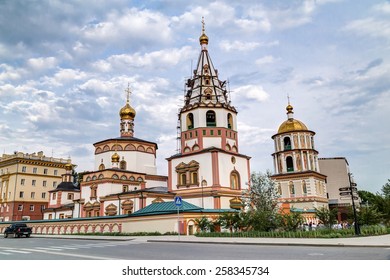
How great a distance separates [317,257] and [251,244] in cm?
592

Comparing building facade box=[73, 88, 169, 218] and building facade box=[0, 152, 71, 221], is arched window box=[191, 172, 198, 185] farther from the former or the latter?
building facade box=[0, 152, 71, 221]

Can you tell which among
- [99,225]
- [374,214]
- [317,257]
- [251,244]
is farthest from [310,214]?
[317,257]

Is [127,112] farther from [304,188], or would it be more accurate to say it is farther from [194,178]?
[304,188]

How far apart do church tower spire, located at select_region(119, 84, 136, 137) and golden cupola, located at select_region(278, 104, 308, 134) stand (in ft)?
72.9

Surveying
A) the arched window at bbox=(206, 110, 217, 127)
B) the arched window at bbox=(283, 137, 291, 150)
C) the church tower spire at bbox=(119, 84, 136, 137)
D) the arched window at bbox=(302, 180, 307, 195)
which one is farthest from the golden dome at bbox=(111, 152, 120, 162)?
the arched window at bbox=(302, 180, 307, 195)

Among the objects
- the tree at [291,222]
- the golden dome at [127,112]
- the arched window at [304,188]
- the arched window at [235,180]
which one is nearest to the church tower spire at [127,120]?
the golden dome at [127,112]

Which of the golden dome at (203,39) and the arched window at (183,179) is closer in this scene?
the arched window at (183,179)

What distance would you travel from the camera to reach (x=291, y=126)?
48.5m

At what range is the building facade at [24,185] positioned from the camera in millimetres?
54250

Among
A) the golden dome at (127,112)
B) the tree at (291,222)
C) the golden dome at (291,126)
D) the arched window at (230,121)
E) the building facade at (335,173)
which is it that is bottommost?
the tree at (291,222)

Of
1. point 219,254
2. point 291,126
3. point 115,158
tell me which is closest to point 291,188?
point 291,126

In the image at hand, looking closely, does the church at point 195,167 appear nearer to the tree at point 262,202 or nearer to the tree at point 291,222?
the tree at point 262,202

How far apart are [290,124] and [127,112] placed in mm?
24320

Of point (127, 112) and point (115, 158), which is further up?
point (127, 112)
